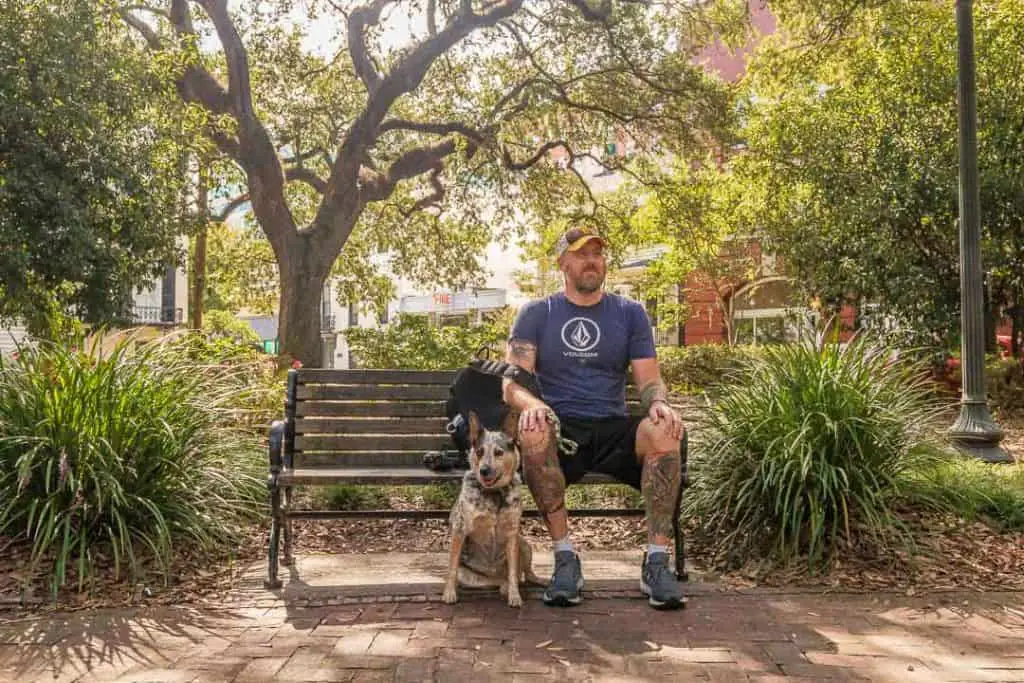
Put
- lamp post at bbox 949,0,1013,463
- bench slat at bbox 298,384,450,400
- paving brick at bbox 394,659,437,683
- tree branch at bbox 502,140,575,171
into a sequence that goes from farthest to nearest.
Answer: tree branch at bbox 502,140,575,171, lamp post at bbox 949,0,1013,463, bench slat at bbox 298,384,450,400, paving brick at bbox 394,659,437,683

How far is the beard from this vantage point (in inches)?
171

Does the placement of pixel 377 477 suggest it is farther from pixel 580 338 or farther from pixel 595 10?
pixel 595 10

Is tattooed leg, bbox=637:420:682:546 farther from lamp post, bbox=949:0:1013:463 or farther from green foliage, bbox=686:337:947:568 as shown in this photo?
lamp post, bbox=949:0:1013:463

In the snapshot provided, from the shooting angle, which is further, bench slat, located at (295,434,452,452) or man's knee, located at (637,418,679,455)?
bench slat, located at (295,434,452,452)

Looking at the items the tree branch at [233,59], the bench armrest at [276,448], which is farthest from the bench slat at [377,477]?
the tree branch at [233,59]

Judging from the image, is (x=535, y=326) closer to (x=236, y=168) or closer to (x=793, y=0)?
(x=793, y=0)

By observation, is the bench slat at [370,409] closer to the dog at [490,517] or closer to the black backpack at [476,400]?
the black backpack at [476,400]

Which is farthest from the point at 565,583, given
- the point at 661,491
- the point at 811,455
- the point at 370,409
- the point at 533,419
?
the point at 370,409

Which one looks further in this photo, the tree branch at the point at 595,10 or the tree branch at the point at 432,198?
the tree branch at the point at 432,198

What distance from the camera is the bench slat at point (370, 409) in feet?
16.3

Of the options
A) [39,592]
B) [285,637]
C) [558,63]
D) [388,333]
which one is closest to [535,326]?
[285,637]

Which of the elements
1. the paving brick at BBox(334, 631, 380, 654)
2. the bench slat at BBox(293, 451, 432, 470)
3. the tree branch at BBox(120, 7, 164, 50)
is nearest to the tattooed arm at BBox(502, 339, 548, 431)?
the bench slat at BBox(293, 451, 432, 470)

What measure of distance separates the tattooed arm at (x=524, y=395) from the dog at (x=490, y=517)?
155mm

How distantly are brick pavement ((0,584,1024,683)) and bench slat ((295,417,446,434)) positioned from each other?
1053mm
